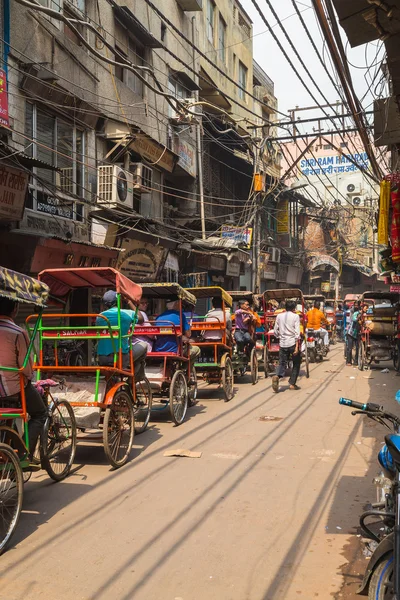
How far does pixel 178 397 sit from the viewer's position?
9.04 metres

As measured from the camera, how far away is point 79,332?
702 cm

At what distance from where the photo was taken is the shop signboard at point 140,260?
621 inches

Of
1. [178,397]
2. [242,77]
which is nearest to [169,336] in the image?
[178,397]

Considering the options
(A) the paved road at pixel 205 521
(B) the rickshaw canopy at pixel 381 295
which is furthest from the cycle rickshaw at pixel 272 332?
(A) the paved road at pixel 205 521

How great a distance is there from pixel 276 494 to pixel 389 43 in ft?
14.7

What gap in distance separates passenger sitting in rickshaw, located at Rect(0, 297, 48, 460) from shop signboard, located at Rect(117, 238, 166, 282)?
402 inches

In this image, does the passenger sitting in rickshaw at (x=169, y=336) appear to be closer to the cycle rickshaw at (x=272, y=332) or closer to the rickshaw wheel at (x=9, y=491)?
the rickshaw wheel at (x=9, y=491)

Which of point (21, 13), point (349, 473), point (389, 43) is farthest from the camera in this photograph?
point (21, 13)

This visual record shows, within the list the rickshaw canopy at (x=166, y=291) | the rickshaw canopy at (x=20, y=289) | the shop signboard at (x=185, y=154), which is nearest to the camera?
the rickshaw canopy at (x=20, y=289)

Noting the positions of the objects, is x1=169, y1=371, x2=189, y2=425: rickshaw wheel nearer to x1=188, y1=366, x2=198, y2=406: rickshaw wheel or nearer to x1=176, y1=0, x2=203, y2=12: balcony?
x1=188, y1=366, x2=198, y2=406: rickshaw wheel

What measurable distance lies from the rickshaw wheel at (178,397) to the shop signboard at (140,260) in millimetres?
6796

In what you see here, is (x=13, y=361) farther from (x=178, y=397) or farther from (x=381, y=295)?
(x=381, y=295)

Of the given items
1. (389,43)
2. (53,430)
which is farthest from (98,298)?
(389,43)

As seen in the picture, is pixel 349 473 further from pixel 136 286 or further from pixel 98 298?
pixel 98 298
